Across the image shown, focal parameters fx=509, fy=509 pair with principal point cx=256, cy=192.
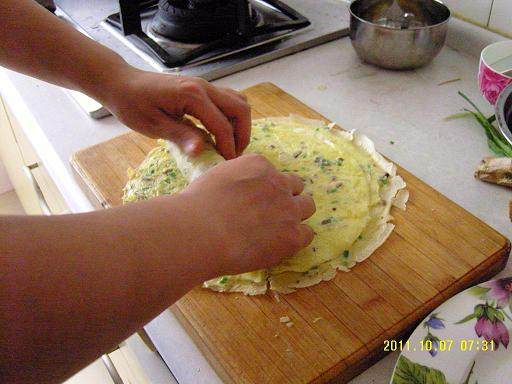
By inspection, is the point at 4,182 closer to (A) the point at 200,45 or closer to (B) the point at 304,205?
(A) the point at 200,45

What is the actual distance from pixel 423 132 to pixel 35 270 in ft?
2.63

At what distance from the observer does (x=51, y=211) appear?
1.31 m

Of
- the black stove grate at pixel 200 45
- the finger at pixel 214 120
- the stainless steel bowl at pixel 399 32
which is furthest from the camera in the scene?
Result: the black stove grate at pixel 200 45

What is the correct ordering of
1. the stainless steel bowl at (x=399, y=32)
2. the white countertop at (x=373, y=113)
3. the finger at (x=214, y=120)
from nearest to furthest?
the finger at (x=214, y=120) → the white countertop at (x=373, y=113) → the stainless steel bowl at (x=399, y=32)

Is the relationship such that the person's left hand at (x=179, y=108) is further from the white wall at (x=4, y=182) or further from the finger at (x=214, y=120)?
the white wall at (x=4, y=182)

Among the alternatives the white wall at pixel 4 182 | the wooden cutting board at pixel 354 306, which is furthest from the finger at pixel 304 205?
the white wall at pixel 4 182

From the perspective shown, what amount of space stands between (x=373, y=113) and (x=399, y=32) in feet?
0.61

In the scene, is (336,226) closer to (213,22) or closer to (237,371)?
(237,371)

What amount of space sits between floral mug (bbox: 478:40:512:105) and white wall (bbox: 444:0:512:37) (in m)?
0.08

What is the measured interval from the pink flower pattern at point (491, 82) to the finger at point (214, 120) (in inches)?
21.0

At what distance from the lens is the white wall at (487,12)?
110cm

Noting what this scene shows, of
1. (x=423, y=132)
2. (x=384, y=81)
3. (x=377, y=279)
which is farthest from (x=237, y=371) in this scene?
(x=384, y=81)

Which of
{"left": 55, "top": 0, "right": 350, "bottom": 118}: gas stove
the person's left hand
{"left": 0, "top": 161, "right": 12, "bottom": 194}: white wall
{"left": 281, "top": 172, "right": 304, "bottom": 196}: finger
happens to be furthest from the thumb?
{"left": 0, "top": 161, "right": 12, "bottom": 194}: white wall

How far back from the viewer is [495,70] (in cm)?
100
